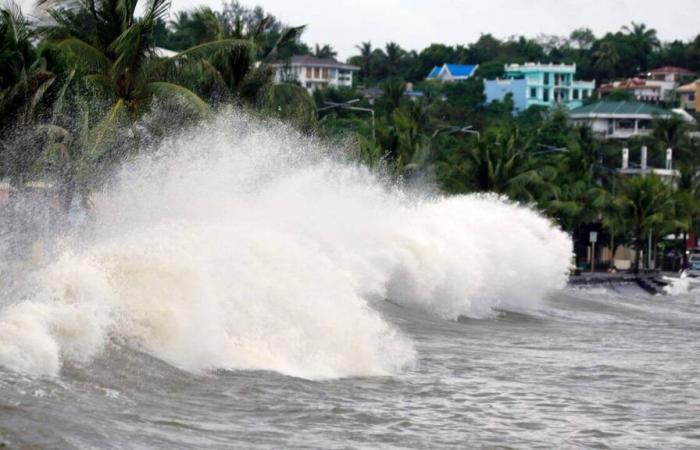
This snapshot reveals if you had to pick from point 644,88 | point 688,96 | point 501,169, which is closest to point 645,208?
point 501,169

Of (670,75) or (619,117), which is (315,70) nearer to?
(670,75)

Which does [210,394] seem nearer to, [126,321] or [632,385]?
[126,321]

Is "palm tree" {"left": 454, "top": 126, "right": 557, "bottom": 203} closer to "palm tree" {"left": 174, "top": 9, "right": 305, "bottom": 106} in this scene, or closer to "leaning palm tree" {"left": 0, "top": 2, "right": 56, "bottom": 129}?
"palm tree" {"left": 174, "top": 9, "right": 305, "bottom": 106}

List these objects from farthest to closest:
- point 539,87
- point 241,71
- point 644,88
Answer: point 644,88
point 539,87
point 241,71

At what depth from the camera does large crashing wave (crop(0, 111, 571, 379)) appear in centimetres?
1484

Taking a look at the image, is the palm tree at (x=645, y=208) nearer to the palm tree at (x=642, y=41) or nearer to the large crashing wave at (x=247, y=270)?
the large crashing wave at (x=247, y=270)

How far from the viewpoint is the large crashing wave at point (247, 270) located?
14.8 meters

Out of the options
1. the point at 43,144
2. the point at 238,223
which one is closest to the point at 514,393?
the point at 238,223

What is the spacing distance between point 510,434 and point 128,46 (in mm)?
16361

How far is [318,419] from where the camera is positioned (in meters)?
13.3

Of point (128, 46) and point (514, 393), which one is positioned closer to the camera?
point (514, 393)

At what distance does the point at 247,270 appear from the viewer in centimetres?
1866

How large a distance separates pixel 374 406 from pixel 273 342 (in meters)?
3.04

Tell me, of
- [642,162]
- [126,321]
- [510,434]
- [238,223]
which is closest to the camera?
[510,434]
